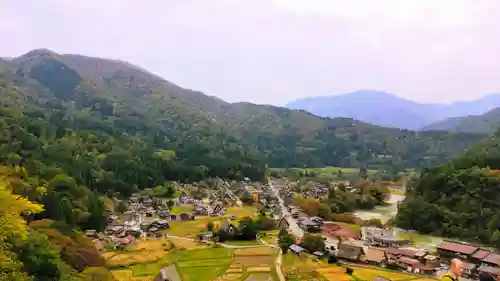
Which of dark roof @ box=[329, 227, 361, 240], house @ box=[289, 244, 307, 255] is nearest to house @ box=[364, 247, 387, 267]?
house @ box=[289, 244, 307, 255]

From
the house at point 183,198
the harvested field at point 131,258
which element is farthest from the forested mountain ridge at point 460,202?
the harvested field at point 131,258

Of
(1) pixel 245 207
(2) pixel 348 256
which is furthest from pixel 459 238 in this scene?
(1) pixel 245 207

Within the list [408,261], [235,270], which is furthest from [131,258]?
[408,261]

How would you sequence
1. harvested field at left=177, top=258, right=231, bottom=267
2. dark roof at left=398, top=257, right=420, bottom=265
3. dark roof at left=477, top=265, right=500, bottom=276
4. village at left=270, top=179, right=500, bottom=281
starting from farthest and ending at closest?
dark roof at left=398, top=257, right=420, bottom=265 → village at left=270, top=179, right=500, bottom=281 → harvested field at left=177, top=258, right=231, bottom=267 → dark roof at left=477, top=265, right=500, bottom=276

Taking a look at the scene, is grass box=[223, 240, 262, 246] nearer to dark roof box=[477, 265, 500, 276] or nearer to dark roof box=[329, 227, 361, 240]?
dark roof box=[329, 227, 361, 240]

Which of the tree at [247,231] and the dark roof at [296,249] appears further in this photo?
the tree at [247,231]

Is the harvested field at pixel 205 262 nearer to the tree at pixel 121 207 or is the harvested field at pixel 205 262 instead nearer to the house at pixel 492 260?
the house at pixel 492 260

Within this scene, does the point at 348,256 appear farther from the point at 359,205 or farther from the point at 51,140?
the point at 51,140
